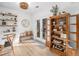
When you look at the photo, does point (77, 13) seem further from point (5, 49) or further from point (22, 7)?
point (5, 49)

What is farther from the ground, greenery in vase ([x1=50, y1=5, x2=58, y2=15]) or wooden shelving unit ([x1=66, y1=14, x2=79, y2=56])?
greenery in vase ([x1=50, y1=5, x2=58, y2=15])

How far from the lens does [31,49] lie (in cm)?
218

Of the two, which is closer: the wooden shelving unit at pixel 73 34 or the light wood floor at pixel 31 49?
the wooden shelving unit at pixel 73 34

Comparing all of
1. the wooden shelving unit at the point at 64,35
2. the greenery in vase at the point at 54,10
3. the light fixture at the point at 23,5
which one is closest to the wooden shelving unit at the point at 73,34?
the wooden shelving unit at the point at 64,35

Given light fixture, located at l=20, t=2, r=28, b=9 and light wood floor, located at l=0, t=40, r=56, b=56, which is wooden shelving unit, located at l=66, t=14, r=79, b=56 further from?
light fixture, located at l=20, t=2, r=28, b=9

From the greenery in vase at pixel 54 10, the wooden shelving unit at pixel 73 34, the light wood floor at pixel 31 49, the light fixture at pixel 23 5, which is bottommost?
the light wood floor at pixel 31 49

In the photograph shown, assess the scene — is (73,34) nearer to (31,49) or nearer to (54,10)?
(54,10)

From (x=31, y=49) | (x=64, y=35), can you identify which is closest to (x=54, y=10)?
(x=64, y=35)

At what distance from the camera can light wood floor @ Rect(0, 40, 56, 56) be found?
215 centimetres

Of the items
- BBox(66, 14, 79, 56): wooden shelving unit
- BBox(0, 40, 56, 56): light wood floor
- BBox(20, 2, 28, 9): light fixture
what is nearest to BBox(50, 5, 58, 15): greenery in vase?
BBox(66, 14, 79, 56): wooden shelving unit

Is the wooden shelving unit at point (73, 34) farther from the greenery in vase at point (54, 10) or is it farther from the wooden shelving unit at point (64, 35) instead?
the greenery in vase at point (54, 10)

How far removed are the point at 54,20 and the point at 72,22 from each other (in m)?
0.30

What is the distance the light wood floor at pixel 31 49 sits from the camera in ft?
7.06

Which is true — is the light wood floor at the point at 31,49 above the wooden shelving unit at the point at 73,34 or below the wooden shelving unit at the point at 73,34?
below
